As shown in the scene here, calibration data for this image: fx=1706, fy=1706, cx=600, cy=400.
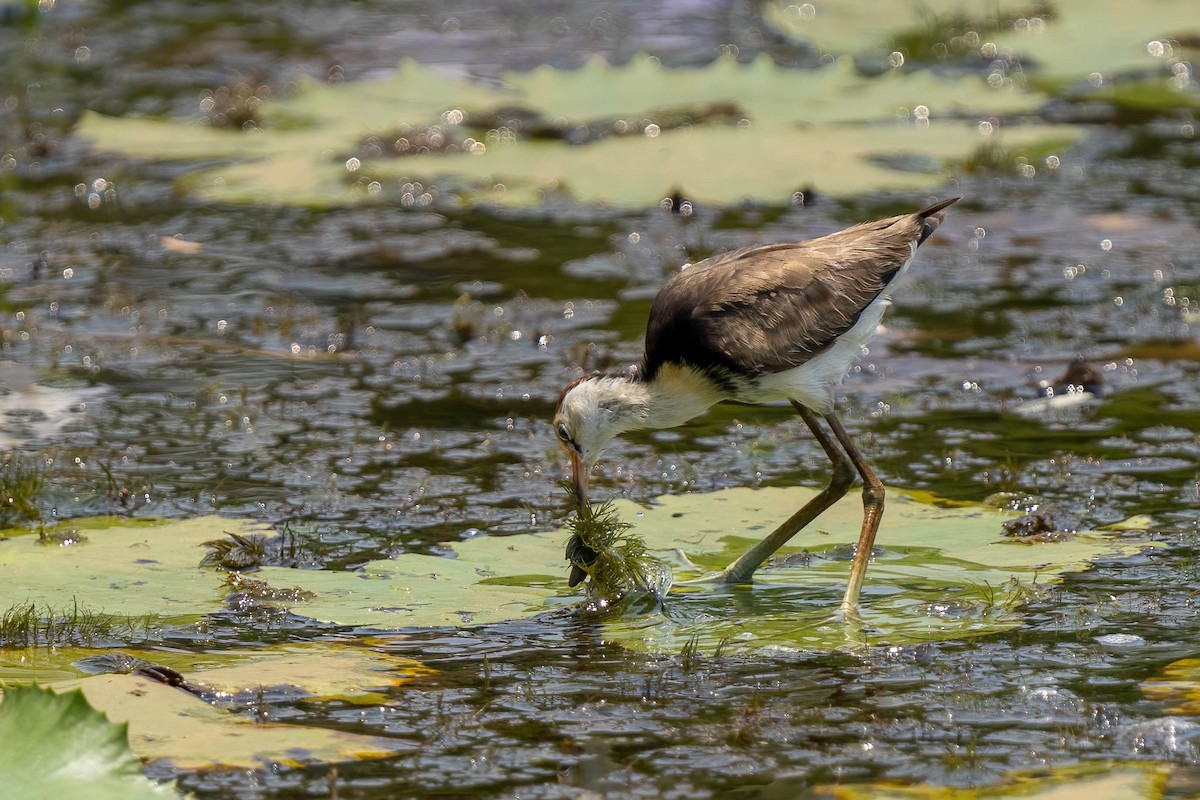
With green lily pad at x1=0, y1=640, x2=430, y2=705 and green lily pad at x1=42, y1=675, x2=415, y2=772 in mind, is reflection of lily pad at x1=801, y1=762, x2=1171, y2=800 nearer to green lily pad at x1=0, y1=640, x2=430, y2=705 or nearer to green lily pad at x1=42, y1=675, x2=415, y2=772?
green lily pad at x1=42, y1=675, x2=415, y2=772

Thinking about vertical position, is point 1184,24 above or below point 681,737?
above

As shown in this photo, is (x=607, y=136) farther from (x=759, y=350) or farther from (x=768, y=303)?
(x=759, y=350)

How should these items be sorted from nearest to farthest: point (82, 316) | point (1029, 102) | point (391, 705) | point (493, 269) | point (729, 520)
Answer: point (391, 705) → point (729, 520) → point (82, 316) → point (493, 269) → point (1029, 102)

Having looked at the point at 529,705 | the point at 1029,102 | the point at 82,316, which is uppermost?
the point at 1029,102

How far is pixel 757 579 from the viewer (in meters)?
6.02

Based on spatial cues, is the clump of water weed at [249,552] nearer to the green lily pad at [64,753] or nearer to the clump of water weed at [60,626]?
the clump of water weed at [60,626]

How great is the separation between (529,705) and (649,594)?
0.94 meters

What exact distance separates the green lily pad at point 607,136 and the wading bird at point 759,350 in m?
3.49

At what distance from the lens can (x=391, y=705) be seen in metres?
4.86

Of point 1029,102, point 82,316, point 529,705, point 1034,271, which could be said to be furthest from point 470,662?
point 1029,102

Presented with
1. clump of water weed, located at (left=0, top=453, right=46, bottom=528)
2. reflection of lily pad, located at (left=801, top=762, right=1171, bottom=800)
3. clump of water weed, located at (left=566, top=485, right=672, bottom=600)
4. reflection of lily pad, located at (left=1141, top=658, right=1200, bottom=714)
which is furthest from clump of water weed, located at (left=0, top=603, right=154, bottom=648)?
reflection of lily pad, located at (left=1141, top=658, right=1200, bottom=714)

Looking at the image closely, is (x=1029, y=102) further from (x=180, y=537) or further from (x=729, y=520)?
(x=180, y=537)

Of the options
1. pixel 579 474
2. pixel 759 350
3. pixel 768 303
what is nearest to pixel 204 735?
pixel 579 474

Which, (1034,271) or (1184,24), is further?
(1184,24)
